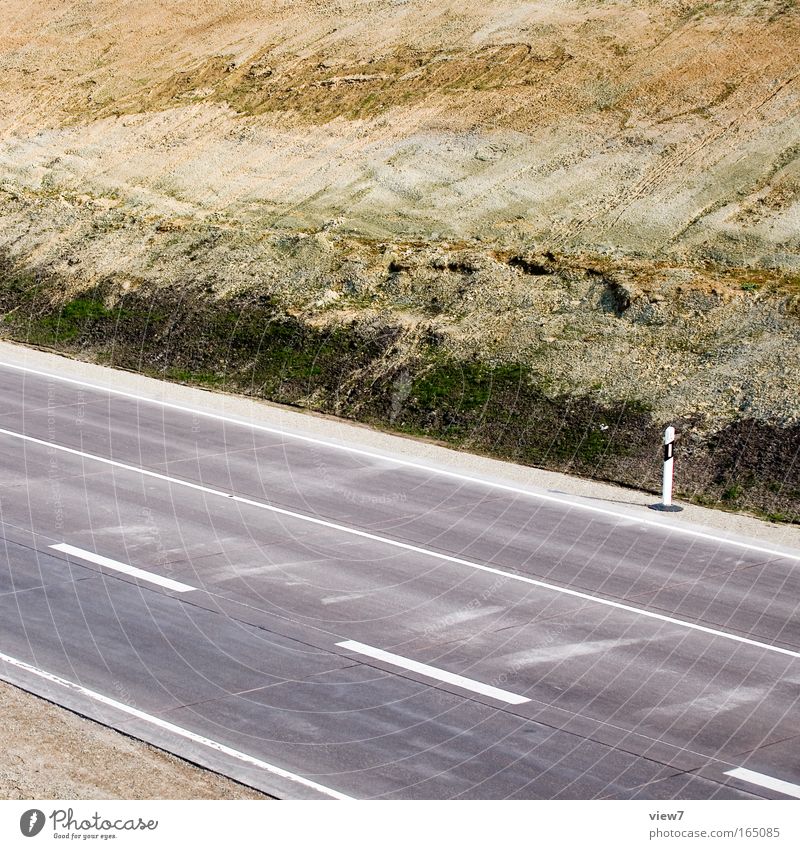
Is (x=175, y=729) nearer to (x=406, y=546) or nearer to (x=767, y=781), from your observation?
(x=767, y=781)

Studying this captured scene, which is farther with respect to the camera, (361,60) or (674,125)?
(361,60)

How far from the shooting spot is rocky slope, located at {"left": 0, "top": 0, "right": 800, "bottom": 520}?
21.7m

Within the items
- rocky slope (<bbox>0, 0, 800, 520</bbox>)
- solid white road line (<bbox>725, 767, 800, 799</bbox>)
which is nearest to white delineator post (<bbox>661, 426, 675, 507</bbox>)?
rocky slope (<bbox>0, 0, 800, 520</bbox>)

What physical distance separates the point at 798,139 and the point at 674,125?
303 cm

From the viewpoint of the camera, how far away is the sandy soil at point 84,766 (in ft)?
30.0

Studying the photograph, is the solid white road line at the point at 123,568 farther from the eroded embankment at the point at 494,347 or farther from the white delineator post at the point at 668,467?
the eroded embankment at the point at 494,347

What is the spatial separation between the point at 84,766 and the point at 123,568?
194 inches

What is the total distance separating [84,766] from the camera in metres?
9.56

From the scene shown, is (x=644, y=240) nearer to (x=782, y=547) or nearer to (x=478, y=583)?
(x=782, y=547)

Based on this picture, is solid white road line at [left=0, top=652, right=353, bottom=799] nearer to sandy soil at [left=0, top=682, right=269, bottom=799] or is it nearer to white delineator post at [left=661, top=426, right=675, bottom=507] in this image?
sandy soil at [left=0, top=682, right=269, bottom=799]

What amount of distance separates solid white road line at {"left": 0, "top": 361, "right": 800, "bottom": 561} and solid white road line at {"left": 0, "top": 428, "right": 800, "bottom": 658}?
2.95 m

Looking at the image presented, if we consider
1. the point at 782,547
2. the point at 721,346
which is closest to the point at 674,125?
the point at 721,346

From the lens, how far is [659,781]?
979 cm

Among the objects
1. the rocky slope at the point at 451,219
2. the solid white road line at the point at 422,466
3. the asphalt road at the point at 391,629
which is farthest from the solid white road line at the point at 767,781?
the rocky slope at the point at 451,219
